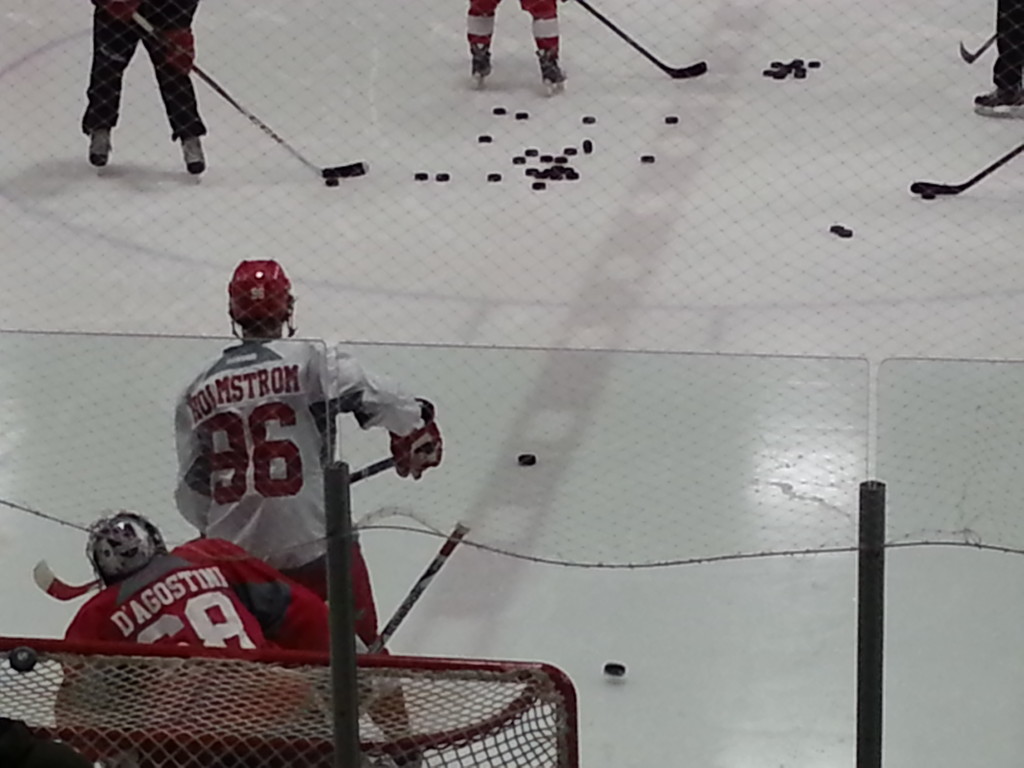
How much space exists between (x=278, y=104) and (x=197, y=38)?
680 mm

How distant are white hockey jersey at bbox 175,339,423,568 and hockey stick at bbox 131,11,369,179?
2834 millimetres

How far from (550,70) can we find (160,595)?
393 centimetres

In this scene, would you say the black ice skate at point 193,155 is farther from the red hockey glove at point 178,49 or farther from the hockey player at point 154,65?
the red hockey glove at point 178,49

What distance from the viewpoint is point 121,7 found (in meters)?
5.16

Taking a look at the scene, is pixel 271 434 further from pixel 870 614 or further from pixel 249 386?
pixel 870 614

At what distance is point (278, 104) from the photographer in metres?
5.93

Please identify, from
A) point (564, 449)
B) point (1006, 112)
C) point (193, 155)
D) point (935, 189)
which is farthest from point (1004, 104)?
point (564, 449)

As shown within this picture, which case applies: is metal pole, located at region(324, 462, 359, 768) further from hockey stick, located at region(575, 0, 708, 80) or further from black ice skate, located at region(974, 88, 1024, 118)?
hockey stick, located at region(575, 0, 708, 80)

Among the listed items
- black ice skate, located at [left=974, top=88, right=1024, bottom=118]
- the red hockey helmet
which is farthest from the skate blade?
the red hockey helmet

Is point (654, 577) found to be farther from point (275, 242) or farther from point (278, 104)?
point (278, 104)

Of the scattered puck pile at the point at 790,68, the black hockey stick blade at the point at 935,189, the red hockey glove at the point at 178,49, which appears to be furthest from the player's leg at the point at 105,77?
the black hockey stick blade at the point at 935,189

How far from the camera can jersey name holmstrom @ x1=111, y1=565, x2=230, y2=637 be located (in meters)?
2.22

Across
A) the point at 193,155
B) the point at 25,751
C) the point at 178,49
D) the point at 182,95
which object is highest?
the point at 25,751

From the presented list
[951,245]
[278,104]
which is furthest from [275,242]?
[951,245]
